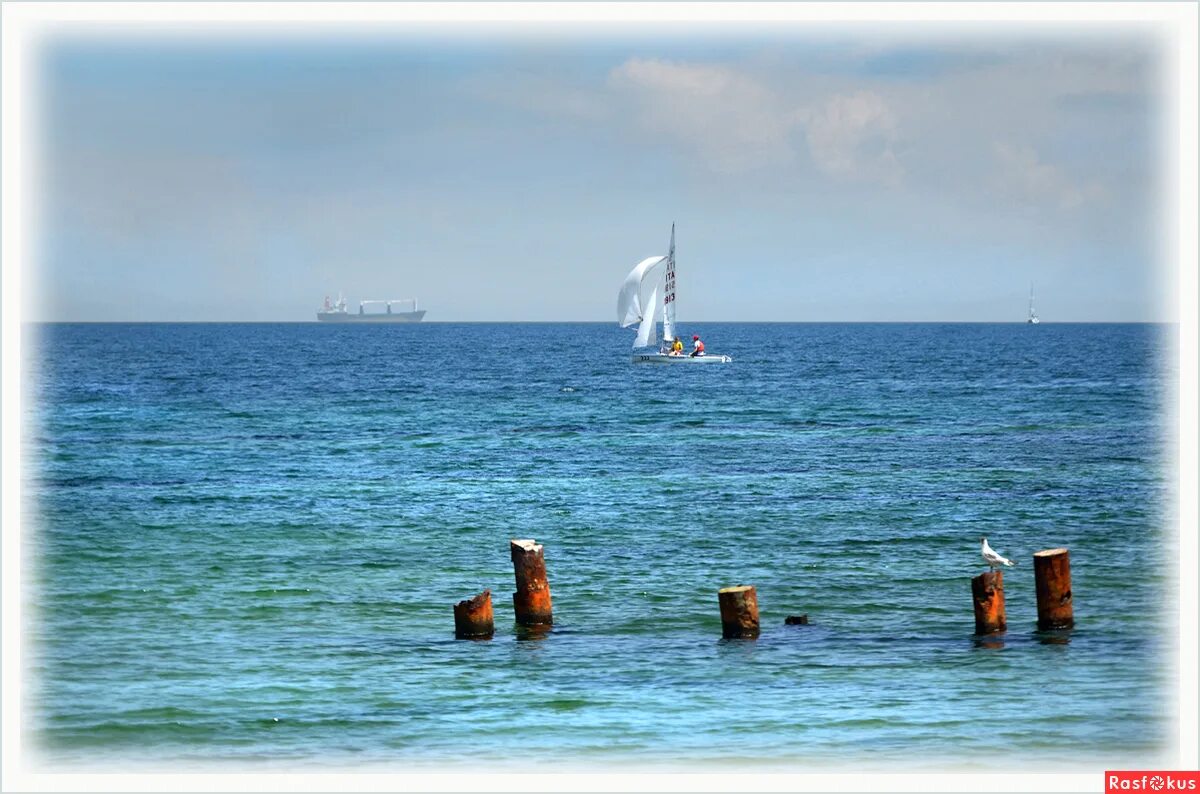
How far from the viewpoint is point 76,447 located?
176 ft

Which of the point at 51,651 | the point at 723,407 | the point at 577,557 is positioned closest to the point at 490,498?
the point at 577,557

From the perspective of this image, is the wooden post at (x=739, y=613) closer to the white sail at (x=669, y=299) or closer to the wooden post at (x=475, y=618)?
the wooden post at (x=475, y=618)

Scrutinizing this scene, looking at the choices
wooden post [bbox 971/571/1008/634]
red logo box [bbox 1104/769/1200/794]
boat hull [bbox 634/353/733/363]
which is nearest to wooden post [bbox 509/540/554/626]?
wooden post [bbox 971/571/1008/634]

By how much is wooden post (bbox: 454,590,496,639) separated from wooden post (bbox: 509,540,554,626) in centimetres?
53

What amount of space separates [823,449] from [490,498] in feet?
56.3

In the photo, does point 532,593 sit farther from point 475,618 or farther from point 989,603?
point 989,603

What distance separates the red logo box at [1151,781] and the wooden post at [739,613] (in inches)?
300

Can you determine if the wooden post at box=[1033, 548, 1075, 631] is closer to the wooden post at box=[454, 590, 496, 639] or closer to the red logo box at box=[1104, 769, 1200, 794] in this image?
the red logo box at box=[1104, 769, 1200, 794]

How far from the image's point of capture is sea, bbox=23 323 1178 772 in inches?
699

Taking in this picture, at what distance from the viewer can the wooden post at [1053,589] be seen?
849 inches

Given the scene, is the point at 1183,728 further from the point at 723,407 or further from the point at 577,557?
the point at 723,407

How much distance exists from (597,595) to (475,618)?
13.2 ft

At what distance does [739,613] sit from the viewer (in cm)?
2212

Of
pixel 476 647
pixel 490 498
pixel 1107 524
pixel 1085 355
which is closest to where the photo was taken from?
pixel 476 647
